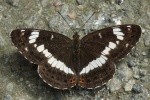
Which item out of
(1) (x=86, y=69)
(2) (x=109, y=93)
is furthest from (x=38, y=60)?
(2) (x=109, y=93)

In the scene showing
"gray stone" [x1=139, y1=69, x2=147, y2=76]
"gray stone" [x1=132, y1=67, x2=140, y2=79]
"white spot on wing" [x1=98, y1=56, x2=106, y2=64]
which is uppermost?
"white spot on wing" [x1=98, y1=56, x2=106, y2=64]

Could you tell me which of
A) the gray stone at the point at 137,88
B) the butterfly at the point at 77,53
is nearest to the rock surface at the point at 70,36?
the gray stone at the point at 137,88

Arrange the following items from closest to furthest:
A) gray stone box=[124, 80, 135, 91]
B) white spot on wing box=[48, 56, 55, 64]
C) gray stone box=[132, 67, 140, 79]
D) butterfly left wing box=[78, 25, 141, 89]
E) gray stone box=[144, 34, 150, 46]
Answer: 1. butterfly left wing box=[78, 25, 141, 89]
2. white spot on wing box=[48, 56, 55, 64]
3. gray stone box=[124, 80, 135, 91]
4. gray stone box=[132, 67, 140, 79]
5. gray stone box=[144, 34, 150, 46]

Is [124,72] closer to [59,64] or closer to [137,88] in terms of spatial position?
[137,88]

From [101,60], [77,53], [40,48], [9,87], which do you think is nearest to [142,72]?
[101,60]

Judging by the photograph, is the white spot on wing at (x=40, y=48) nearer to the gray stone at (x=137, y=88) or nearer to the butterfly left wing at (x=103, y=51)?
the butterfly left wing at (x=103, y=51)

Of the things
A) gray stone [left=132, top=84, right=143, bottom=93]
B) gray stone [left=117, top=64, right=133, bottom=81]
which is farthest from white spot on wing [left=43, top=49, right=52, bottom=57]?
gray stone [left=132, top=84, right=143, bottom=93]

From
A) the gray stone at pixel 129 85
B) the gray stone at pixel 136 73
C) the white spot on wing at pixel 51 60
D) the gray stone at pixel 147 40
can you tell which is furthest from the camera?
the gray stone at pixel 147 40

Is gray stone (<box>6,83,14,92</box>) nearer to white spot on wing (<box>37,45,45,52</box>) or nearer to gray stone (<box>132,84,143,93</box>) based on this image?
white spot on wing (<box>37,45,45,52</box>)
